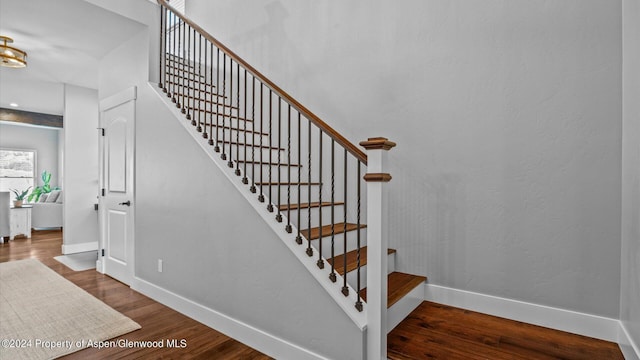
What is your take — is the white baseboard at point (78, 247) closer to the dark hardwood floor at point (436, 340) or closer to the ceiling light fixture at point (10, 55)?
the ceiling light fixture at point (10, 55)

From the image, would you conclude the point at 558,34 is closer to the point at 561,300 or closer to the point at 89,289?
the point at 561,300

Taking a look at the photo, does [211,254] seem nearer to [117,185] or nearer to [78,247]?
[117,185]

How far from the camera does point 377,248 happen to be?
5.80 ft

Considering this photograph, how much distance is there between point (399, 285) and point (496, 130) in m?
1.38

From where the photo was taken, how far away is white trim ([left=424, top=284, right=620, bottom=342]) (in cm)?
213

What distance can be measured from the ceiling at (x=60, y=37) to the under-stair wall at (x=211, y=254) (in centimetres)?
23

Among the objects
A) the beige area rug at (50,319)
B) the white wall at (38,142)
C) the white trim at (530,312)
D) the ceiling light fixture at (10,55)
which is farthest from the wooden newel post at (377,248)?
the white wall at (38,142)

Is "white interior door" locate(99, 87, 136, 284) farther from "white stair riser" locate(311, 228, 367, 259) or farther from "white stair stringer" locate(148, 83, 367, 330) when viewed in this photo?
"white stair riser" locate(311, 228, 367, 259)

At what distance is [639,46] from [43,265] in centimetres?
617

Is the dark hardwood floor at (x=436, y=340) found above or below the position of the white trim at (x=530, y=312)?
below

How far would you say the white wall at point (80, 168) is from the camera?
5201 mm

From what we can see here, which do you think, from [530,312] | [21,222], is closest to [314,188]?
[530,312]

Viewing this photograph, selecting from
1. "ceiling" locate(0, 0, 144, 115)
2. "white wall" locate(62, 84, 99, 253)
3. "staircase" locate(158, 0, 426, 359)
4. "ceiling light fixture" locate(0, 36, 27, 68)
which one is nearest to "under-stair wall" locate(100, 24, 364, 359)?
"staircase" locate(158, 0, 426, 359)

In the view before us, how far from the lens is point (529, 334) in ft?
7.13
